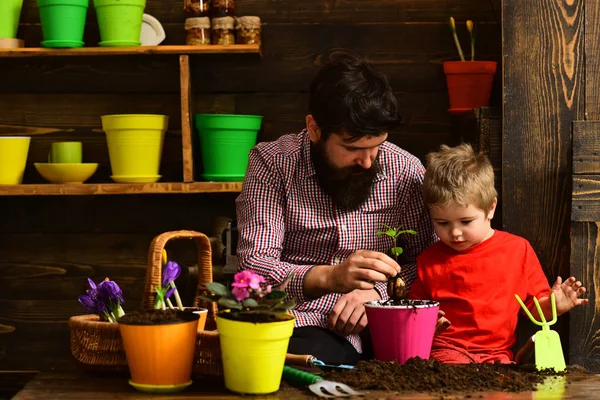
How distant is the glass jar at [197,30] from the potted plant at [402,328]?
1.33 m

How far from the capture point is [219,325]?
59.9 inches

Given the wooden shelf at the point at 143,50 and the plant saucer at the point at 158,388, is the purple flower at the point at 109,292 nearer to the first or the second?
the plant saucer at the point at 158,388

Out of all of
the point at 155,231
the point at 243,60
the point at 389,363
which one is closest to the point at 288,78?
the point at 243,60

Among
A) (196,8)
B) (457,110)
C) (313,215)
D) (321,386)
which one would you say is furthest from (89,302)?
(457,110)

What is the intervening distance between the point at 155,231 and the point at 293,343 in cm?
110

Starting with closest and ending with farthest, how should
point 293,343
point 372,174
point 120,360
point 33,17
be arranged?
1. point 120,360
2. point 293,343
3. point 372,174
4. point 33,17

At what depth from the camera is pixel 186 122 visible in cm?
275

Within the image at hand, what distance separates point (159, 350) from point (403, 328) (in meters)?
0.51

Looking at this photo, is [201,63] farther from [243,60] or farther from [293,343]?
[293,343]

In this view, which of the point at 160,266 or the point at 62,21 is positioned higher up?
the point at 62,21

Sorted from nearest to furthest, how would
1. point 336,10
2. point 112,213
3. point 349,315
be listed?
point 349,315
point 336,10
point 112,213

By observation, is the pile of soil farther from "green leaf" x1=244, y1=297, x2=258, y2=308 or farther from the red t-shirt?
the red t-shirt

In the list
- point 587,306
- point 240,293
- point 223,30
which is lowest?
point 587,306

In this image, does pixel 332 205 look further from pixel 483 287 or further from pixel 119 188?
pixel 119 188
